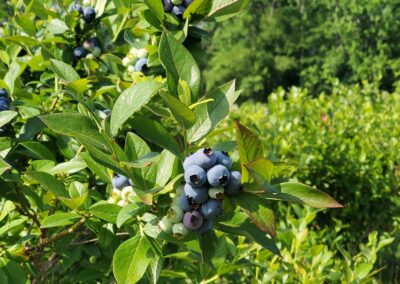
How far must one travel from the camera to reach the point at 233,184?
2.42ft

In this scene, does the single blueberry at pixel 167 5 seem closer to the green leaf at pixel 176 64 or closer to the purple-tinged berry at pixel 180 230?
the green leaf at pixel 176 64

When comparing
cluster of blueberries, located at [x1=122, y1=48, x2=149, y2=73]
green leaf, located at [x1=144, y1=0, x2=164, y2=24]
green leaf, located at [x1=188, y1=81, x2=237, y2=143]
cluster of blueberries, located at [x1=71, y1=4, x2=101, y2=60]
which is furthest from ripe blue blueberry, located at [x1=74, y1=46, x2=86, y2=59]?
green leaf, located at [x1=188, y1=81, x2=237, y2=143]

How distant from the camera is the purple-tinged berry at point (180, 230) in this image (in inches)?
31.0

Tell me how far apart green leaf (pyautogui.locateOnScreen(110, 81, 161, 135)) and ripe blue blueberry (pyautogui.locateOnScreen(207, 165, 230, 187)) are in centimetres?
17

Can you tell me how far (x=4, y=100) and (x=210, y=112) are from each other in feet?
2.04

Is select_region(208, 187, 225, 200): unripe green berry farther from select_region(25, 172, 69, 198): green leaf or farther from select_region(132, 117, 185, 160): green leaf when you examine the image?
select_region(25, 172, 69, 198): green leaf

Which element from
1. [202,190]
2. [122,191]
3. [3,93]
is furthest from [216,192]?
[3,93]

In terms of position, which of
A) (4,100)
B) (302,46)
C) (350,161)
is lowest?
(302,46)

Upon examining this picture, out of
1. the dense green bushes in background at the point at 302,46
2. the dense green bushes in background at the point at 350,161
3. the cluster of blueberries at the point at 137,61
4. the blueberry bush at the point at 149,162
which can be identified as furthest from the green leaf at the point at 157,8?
the dense green bushes in background at the point at 302,46

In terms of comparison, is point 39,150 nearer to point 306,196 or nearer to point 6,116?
point 6,116

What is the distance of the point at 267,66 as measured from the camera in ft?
103

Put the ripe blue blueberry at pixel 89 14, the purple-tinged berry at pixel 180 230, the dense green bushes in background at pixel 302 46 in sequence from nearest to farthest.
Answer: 1. the purple-tinged berry at pixel 180 230
2. the ripe blue blueberry at pixel 89 14
3. the dense green bushes in background at pixel 302 46

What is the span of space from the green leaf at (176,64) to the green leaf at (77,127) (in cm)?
15

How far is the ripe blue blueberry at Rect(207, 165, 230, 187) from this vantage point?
710 mm
